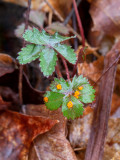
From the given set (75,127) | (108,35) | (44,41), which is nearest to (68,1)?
(108,35)

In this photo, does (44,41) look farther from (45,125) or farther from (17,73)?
(45,125)

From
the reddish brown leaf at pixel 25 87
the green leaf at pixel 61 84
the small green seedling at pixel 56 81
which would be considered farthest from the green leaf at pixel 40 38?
the reddish brown leaf at pixel 25 87

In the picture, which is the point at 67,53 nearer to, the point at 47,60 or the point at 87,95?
the point at 47,60

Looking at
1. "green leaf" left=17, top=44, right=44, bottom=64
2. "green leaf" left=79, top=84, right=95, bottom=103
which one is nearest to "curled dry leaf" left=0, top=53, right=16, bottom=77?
"green leaf" left=17, top=44, right=44, bottom=64

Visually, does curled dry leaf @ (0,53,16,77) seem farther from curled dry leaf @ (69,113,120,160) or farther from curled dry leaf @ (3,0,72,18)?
curled dry leaf @ (3,0,72,18)

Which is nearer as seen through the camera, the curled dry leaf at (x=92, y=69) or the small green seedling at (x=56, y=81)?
the small green seedling at (x=56, y=81)

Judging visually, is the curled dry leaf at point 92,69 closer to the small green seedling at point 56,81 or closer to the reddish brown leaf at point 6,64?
the small green seedling at point 56,81
